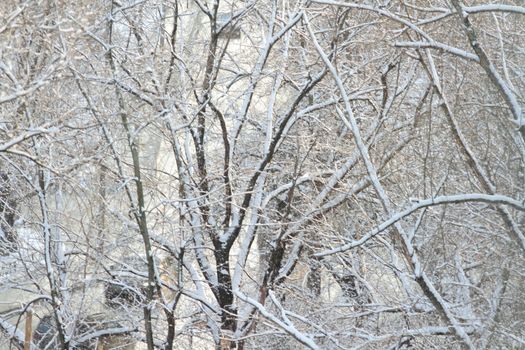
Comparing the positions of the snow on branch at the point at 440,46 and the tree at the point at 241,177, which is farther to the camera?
the tree at the point at 241,177

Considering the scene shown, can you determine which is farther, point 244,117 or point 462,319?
point 244,117

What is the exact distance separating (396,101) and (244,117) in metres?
2.41

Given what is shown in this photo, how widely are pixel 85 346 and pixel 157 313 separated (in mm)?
1386

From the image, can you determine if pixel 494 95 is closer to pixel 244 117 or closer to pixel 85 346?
pixel 244 117

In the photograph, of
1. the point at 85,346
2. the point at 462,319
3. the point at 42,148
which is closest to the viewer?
the point at 462,319

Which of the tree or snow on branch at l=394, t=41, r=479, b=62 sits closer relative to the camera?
snow on branch at l=394, t=41, r=479, b=62

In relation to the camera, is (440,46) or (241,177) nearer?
(440,46)

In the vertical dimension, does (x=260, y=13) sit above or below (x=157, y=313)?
above

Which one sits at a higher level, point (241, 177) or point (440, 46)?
point (440, 46)

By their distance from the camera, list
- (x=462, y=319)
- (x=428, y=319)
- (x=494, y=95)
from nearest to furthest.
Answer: (x=494, y=95)
(x=462, y=319)
(x=428, y=319)

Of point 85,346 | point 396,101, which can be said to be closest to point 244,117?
point 396,101

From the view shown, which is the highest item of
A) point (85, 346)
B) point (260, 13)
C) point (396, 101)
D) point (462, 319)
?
point (260, 13)

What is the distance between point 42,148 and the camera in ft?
39.8

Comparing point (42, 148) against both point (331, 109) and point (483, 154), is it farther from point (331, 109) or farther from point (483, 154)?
point (483, 154)
